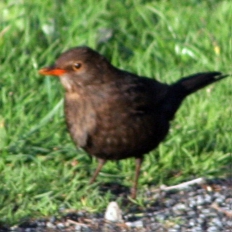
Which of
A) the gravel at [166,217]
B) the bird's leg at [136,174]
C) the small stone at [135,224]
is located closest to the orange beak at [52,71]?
the bird's leg at [136,174]

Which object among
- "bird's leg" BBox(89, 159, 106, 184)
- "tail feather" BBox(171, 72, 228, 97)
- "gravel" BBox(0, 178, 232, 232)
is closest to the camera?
"gravel" BBox(0, 178, 232, 232)

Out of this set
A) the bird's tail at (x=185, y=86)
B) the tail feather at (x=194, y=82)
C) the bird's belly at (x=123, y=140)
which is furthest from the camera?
the tail feather at (x=194, y=82)

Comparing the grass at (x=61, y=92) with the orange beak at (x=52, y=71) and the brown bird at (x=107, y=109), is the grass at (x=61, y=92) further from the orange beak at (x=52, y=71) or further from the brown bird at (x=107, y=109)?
the orange beak at (x=52, y=71)

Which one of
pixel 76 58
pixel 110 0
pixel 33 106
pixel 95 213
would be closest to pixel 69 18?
pixel 110 0

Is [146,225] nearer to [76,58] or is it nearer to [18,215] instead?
[18,215]

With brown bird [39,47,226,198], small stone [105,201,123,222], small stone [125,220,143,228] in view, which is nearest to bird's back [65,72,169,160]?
brown bird [39,47,226,198]

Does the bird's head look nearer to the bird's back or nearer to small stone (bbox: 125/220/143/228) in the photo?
the bird's back

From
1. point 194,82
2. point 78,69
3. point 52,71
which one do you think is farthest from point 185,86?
point 52,71
